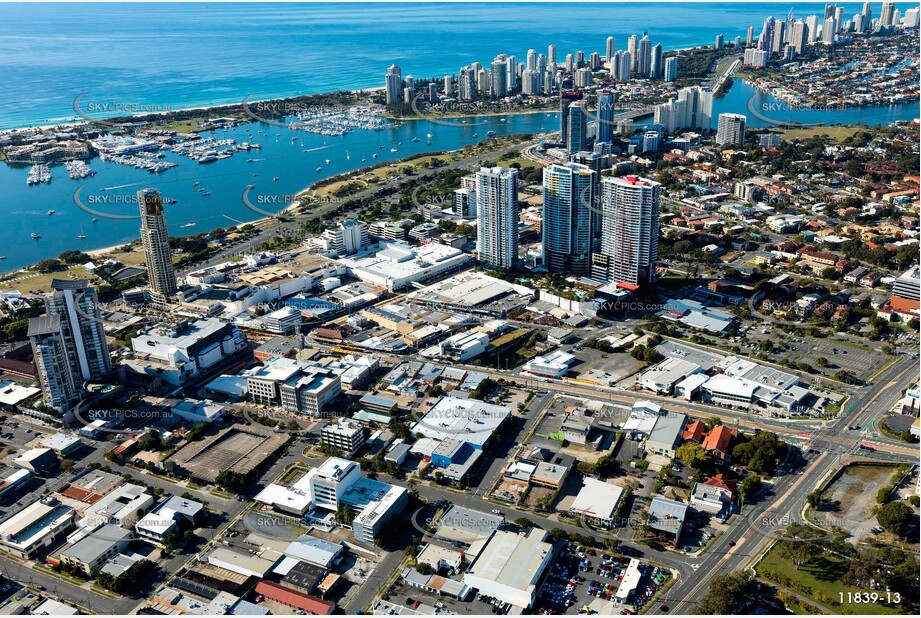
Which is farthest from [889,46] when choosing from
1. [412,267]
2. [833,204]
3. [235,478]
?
[235,478]

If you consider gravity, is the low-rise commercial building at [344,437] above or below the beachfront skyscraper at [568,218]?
below

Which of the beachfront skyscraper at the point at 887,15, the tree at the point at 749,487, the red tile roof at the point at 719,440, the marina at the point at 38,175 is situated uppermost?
the beachfront skyscraper at the point at 887,15

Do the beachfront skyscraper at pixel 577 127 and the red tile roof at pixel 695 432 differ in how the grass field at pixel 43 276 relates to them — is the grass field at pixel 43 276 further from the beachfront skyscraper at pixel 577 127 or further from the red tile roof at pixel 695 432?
the beachfront skyscraper at pixel 577 127

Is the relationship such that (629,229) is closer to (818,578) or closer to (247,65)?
(818,578)

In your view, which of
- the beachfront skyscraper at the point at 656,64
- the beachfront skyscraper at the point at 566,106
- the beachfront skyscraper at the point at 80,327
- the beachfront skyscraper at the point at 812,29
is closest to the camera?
the beachfront skyscraper at the point at 80,327

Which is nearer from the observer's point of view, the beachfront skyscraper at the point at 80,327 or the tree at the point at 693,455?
the tree at the point at 693,455

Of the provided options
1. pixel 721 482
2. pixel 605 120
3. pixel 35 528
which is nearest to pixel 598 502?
pixel 721 482

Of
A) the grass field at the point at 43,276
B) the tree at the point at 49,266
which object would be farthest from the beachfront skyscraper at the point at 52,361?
the tree at the point at 49,266

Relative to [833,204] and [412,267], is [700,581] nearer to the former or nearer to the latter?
[412,267]
